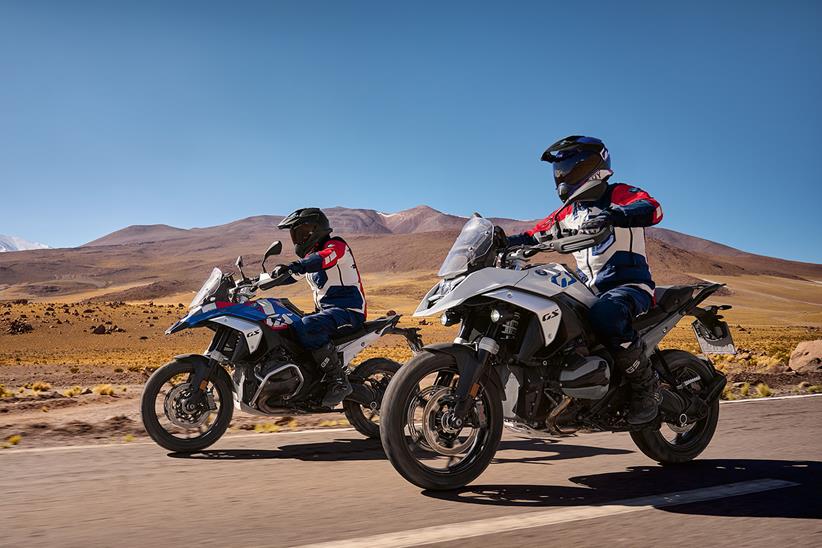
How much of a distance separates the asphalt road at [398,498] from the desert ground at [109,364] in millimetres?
1837

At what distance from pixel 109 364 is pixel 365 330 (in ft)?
76.2

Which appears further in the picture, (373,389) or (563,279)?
(373,389)

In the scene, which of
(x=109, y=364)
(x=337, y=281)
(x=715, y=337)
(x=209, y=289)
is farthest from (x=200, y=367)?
(x=109, y=364)

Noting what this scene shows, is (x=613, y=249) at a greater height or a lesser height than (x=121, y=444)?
greater

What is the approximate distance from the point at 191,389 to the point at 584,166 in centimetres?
403

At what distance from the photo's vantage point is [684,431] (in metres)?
6.04

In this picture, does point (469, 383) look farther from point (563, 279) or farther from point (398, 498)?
point (563, 279)

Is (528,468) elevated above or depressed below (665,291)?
below

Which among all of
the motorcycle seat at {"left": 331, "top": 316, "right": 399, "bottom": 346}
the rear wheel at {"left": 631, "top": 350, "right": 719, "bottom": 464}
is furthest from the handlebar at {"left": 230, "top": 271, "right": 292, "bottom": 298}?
the rear wheel at {"left": 631, "top": 350, "right": 719, "bottom": 464}

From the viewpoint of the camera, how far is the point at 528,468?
5.62 meters

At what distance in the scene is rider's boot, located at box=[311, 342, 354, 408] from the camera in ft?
24.6

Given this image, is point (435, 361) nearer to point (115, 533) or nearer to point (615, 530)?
point (615, 530)

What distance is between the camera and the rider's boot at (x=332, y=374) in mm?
7508

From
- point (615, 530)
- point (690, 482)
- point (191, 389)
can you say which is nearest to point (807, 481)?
point (690, 482)
